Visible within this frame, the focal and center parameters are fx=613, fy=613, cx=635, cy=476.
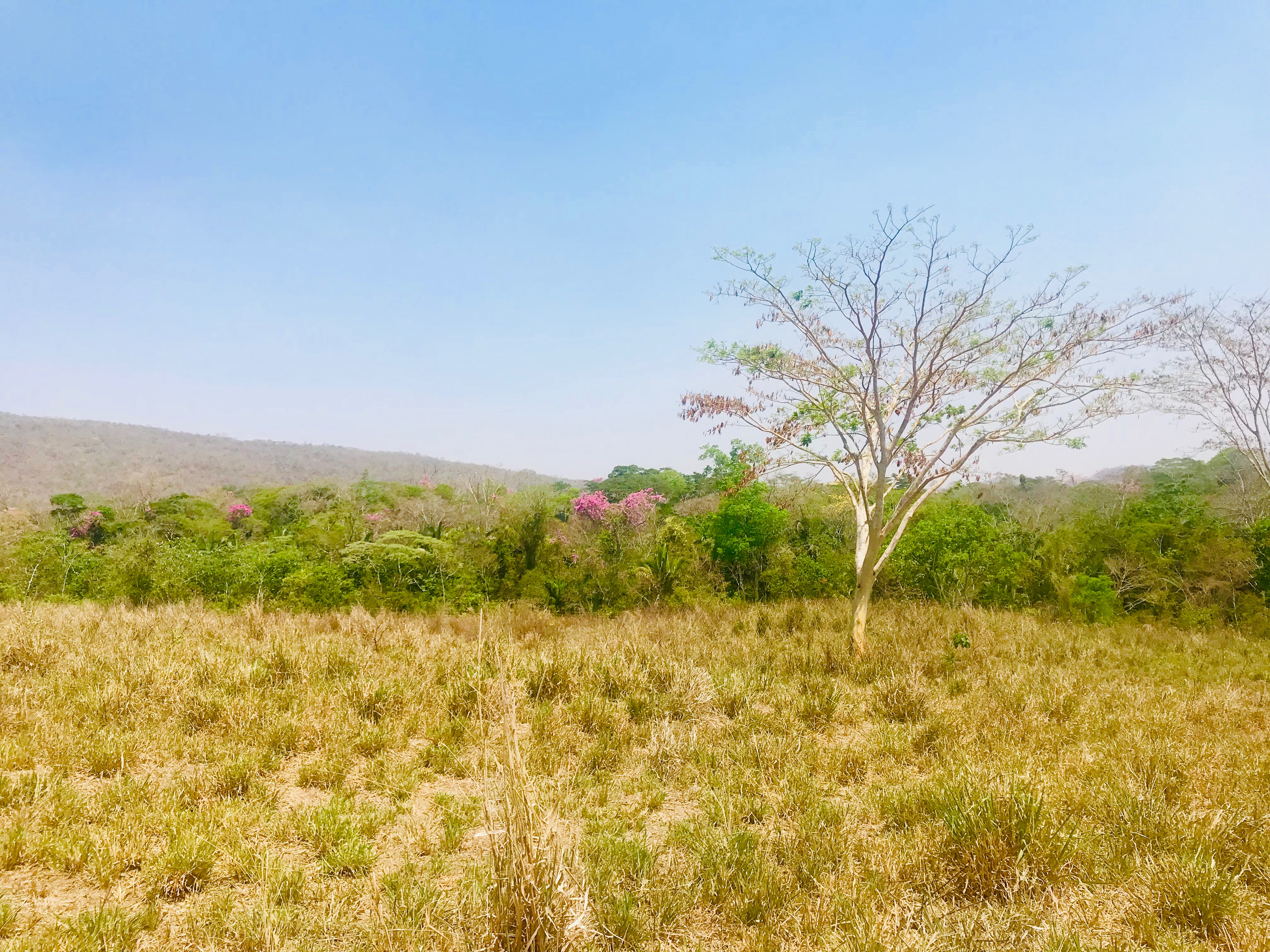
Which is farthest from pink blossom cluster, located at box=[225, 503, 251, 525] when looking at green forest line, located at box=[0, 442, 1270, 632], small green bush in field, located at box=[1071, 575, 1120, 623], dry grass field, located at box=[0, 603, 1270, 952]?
small green bush in field, located at box=[1071, 575, 1120, 623]

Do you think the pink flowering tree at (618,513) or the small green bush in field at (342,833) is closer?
the small green bush in field at (342,833)

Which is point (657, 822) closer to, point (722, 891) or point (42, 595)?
point (722, 891)

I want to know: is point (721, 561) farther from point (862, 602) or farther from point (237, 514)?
point (237, 514)

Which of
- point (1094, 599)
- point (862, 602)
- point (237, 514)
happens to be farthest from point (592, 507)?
point (237, 514)

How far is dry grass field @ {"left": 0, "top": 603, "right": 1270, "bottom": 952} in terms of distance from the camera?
2.90 meters

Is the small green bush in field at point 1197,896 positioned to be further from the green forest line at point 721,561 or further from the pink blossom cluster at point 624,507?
the pink blossom cluster at point 624,507

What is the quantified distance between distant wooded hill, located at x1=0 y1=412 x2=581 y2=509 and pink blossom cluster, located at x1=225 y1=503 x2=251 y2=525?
7.44 meters

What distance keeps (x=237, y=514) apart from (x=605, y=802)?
36.2 m

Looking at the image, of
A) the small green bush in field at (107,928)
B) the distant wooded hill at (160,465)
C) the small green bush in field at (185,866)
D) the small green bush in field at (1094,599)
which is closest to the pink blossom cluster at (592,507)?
the distant wooded hill at (160,465)

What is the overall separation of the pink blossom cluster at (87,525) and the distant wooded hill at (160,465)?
842cm

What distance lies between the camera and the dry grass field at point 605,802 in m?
2.90

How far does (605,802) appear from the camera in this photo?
4617 mm

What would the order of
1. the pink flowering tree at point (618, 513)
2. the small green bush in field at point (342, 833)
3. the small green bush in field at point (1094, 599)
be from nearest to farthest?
the small green bush in field at point (342, 833)
the small green bush in field at point (1094, 599)
the pink flowering tree at point (618, 513)

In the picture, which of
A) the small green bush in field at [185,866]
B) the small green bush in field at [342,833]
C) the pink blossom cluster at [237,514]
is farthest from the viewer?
the pink blossom cluster at [237,514]
